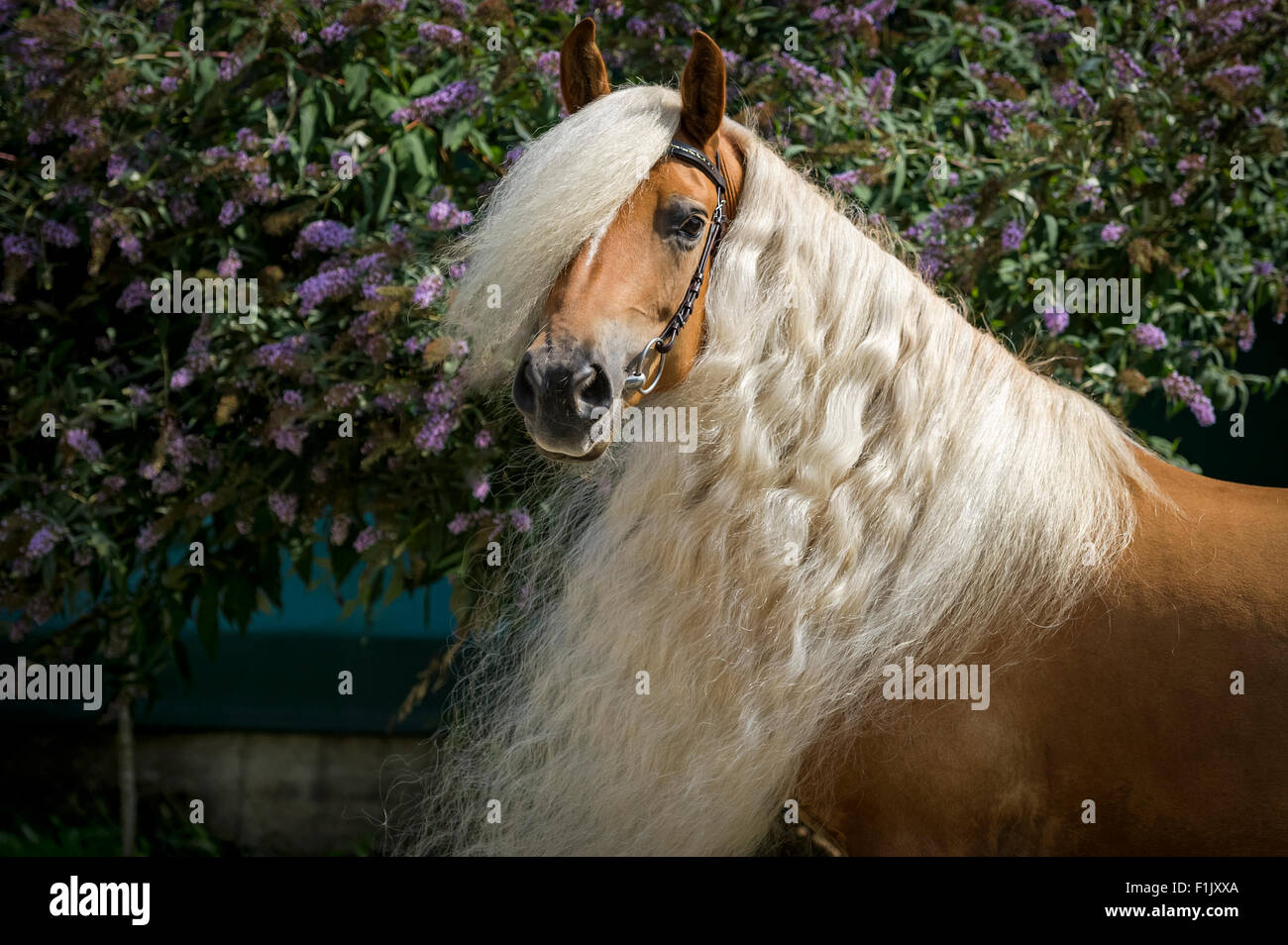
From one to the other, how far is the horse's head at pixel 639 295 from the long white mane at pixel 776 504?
3cm

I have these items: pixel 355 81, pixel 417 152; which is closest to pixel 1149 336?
pixel 417 152

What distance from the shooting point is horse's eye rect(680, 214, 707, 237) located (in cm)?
151

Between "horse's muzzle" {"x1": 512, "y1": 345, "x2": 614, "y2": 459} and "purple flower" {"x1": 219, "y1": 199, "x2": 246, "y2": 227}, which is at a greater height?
"purple flower" {"x1": 219, "y1": 199, "x2": 246, "y2": 227}

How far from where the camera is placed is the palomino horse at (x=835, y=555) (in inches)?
54.7

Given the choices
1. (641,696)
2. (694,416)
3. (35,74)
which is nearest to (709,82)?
(694,416)

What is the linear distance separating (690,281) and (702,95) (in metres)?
0.30

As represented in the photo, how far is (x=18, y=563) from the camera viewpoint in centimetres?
261

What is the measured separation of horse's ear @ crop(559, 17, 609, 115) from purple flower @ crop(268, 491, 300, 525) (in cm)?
136

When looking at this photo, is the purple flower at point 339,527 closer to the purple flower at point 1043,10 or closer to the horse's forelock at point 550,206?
the horse's forelock at point 550,206

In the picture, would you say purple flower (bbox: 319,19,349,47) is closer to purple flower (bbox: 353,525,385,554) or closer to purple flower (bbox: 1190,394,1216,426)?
purple flower (bbox: 353,525,385,554)

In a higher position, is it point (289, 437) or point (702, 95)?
point (702, 95)

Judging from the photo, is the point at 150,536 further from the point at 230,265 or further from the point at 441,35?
the point at 441,35

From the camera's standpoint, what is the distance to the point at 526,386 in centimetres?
139

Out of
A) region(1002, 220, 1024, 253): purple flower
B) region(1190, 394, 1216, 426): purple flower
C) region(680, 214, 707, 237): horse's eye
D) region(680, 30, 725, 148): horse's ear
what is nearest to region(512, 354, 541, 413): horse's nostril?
region(680, 214, 707, 237): horse's eye
